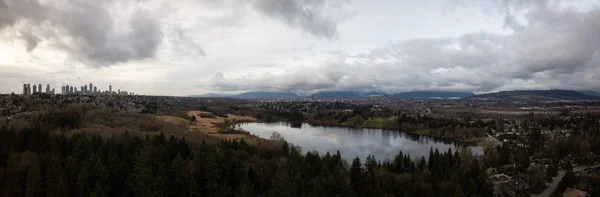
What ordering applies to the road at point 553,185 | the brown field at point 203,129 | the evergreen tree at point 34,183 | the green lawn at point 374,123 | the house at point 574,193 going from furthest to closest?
the green lawn at point 374,123 < the brown field at point 203,129 < the road at point 553,185 < the house at point 574,193 < the evergreen tree at point 34,183

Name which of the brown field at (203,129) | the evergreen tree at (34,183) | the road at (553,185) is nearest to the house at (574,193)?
the road at (553,185)

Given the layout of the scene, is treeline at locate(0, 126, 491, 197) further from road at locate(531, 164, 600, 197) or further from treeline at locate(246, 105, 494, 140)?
treeline at locate(246, 105, 494, 140)

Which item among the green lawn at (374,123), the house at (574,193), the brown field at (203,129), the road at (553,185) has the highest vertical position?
the brown field at (203,129)

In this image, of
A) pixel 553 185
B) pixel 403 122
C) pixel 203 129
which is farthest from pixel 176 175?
pixel 403 122

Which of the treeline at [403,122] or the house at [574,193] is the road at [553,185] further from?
the treeline at [403,122]

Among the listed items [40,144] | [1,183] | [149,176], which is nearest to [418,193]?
[149,176]

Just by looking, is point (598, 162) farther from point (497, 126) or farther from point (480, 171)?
point (497, 126)

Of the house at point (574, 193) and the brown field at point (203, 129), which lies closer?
the house at point (574, 193)

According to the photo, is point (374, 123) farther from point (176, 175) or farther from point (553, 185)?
point (176, 175)
